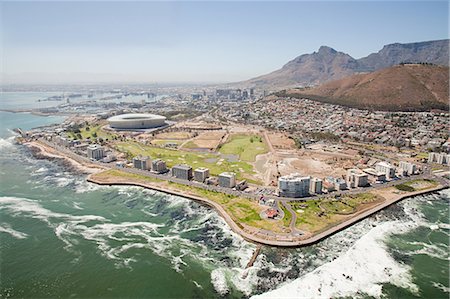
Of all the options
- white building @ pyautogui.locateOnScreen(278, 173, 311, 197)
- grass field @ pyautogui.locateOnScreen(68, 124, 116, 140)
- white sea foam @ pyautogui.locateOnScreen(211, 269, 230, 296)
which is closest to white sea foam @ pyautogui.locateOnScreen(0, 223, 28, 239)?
white sea foam @ pyautogui.locateOnScreen(211, 269, 230, 296)

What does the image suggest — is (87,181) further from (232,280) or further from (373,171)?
(373,171)

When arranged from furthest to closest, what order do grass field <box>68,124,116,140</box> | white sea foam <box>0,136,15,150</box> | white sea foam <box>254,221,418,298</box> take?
grass field <box>68,124,116,140</box>
white sea foam <box>0,136,15,150</box>
white sea foam <box>254,221,418,298</box>

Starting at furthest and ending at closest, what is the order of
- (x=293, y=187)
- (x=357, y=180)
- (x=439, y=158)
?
(x=439, y=158) → (x=357, y=180) → (x=293, y=187)

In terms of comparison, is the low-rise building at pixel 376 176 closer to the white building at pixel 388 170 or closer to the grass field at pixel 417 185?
the white building at pixel 388 170

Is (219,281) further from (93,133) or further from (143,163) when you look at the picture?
(93,133)

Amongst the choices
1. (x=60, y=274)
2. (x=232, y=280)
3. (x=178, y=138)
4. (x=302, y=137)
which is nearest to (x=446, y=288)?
(x=232, y=280)

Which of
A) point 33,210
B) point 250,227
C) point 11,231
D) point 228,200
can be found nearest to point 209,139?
point 228,200

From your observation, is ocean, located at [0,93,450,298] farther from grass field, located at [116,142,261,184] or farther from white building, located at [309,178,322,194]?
grass field, located at [116,142,261,184]
